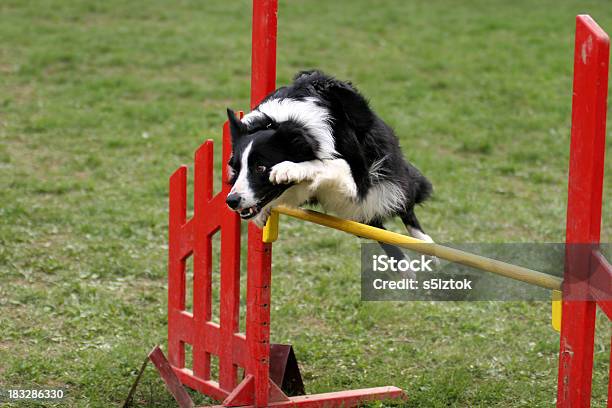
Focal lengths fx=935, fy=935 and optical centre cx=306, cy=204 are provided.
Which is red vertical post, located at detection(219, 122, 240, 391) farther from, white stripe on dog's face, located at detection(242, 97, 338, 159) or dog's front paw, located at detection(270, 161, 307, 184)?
dog's front paw, located at detection(270, 161, 307, 184)

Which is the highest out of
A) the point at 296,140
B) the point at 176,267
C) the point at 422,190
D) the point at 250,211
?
the point at 296,140

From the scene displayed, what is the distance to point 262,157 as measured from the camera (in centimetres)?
342

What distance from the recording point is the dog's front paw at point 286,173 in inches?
133

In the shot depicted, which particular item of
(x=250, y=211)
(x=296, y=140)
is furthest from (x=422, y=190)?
(x=250, y=211)

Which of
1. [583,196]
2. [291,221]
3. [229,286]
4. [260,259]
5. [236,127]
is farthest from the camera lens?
[291,221]

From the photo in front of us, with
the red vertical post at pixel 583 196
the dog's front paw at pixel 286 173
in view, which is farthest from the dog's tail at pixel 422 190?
the red vertical post at pixel 583 196

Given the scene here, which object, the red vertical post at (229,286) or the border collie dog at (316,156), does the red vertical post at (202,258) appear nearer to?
the red vertical post at (229,286)

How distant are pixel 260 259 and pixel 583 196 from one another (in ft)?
5.02

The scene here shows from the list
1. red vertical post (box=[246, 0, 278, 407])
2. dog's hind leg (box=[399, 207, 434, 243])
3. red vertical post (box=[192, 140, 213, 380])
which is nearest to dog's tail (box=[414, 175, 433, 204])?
dog's hind leg (box=[399, 207, 434, 243])

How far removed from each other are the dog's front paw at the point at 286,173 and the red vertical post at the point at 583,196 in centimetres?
99

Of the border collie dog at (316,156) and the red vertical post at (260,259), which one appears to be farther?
the red vertical post at (260,259)

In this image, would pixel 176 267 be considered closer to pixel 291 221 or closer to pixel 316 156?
pixel 316 156

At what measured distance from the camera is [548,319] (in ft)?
17.7

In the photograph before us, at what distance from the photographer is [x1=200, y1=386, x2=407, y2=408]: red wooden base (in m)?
4.14
